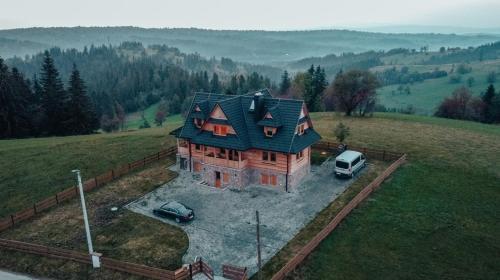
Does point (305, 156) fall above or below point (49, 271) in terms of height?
above

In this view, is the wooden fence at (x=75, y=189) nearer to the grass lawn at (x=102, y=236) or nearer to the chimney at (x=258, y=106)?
the grass lawn at (x=102, y=236)

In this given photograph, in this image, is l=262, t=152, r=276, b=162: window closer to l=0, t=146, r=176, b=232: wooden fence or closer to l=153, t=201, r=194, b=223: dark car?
l=153, t=201, r=194, b=223: dark car

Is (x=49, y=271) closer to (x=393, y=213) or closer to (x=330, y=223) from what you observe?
(x=330, y=223)

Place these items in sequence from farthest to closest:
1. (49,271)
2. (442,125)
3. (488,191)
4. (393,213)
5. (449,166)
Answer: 1. (442,125)
2. (449,166)
3. (488,191)
4. (393,213)
5. (49,271)

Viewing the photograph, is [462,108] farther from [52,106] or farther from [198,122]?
[52,106]

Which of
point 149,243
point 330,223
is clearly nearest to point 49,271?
point 149,243

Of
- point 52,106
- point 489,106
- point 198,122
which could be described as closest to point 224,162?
point 198,122
